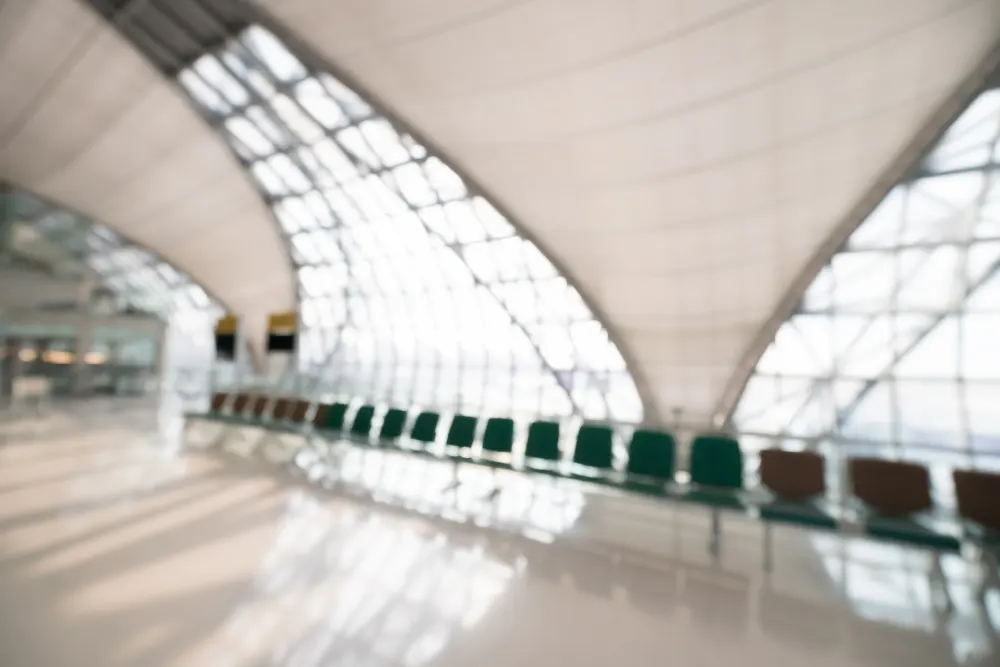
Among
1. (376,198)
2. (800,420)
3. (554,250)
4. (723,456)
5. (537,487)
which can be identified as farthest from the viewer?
(376,198)

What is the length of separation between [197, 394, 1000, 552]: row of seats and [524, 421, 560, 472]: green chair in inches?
0.5

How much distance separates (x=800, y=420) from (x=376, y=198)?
47.3 feet

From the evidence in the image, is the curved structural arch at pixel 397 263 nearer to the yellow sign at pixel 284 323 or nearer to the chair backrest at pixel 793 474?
the yellow sign at pixel 284 323

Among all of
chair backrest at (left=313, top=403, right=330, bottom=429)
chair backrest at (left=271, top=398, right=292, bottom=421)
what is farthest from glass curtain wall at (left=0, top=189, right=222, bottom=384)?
chair backrest at (left=313, top=403, right=330, bottom=429)

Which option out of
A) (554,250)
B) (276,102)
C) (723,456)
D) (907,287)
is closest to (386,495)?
(723,456)

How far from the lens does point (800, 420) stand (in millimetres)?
13883

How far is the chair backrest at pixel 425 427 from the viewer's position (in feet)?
26.8

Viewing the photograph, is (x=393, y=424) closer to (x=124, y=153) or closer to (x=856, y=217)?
(x=856, y=217)

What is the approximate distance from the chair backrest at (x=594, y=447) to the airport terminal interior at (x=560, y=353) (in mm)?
53

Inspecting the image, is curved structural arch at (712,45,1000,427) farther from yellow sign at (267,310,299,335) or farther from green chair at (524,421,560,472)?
yellow sign at (267,310,299,335)

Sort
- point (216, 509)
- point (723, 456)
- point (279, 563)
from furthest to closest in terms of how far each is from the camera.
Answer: point (216, 509) → point (723, 456) → point (279, 563)

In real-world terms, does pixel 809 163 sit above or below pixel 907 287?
above

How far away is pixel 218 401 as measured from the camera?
11500 millimetres

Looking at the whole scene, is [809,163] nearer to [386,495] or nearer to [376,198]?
[386,495]
